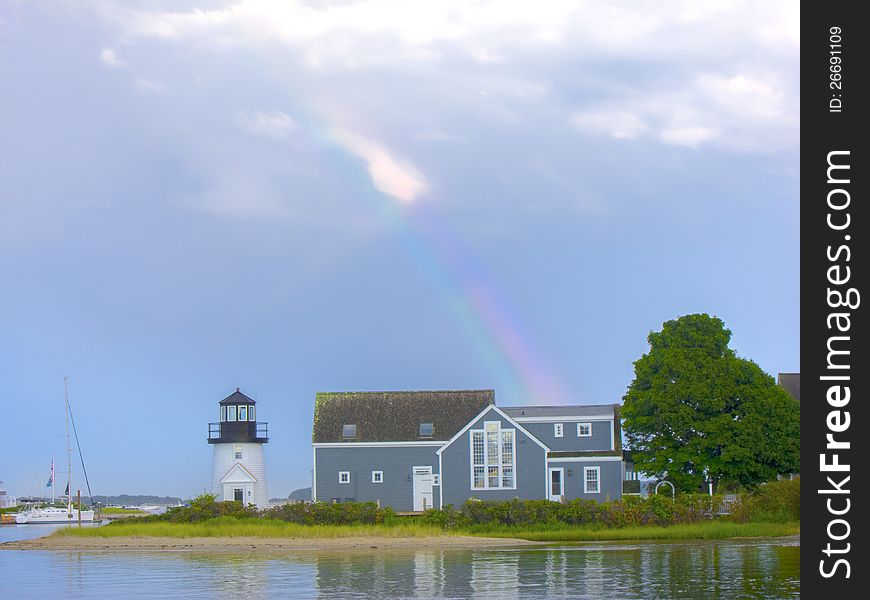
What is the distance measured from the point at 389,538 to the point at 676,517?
42.5 feet

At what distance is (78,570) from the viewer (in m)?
37.8

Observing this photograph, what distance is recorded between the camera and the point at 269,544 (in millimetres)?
49312

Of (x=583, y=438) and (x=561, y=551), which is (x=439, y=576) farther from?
(x=583, y=438)

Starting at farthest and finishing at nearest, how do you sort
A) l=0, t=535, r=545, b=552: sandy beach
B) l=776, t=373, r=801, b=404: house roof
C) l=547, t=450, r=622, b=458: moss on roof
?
l=776, t=373, r=801, b=404: house roof < l=547, t=450, r=622, b=458: moss on roof < l=0, t=535, r=545, b=552: sandy beach

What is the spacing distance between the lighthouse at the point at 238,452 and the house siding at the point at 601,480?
1741cm

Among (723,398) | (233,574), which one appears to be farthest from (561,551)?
Answer: (723,398)

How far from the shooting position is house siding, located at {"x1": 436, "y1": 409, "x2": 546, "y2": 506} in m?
66.2

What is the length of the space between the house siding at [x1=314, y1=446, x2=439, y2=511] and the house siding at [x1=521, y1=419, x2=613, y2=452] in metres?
6.47

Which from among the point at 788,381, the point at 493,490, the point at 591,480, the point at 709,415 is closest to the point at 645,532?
the point at 709,415

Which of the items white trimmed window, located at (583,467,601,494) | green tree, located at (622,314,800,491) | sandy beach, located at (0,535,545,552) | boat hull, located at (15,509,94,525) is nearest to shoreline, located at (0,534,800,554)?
sandy beach, located at (0,535,545,552)

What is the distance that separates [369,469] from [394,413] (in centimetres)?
380

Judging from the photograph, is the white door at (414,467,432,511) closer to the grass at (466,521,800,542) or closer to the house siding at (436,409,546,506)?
the house siding at (436,409,546,506)

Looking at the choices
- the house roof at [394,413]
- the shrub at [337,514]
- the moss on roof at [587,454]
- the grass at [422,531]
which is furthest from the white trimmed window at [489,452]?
the grass at [422,531]
